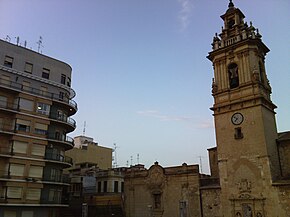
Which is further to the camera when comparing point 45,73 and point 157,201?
point 45,73

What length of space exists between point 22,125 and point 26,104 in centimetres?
250

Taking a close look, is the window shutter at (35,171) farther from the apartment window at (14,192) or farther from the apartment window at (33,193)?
the apartment window at (14,192)

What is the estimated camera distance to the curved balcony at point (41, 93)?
1403 inches

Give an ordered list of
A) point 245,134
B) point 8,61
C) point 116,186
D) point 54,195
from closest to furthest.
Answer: point 245,134, point 8,61, point 54,195, point 116,186

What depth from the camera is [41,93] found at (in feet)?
127

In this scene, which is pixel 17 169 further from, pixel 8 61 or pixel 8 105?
pixel 8 61

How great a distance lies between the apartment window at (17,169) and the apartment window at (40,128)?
4310 millimetres

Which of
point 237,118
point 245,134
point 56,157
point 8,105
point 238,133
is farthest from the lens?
point 56,157

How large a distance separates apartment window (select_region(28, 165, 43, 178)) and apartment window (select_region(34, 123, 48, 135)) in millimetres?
4017

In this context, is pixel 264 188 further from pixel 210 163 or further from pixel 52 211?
pixel 52 211

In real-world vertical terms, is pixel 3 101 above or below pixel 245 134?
above

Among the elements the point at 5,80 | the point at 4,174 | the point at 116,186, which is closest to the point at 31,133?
the point at 4,174

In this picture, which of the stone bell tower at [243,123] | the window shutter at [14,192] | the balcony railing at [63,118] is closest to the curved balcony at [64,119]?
the balcony railing at [63,118]

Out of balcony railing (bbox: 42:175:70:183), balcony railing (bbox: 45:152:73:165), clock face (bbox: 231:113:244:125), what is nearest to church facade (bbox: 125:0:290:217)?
clock face (bbox: 231:113:244:125)
